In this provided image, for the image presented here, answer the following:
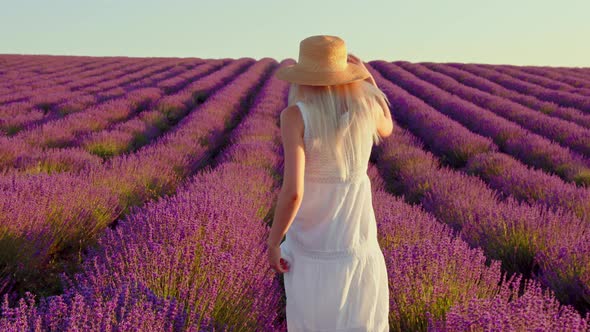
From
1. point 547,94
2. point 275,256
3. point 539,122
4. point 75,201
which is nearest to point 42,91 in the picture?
point 75,201

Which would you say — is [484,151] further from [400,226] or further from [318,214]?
[318,214]

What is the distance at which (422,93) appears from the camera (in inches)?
535

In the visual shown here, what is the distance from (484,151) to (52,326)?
6.51 metres

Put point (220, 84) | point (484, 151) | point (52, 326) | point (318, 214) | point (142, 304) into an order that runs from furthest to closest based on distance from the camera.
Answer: point (220, 84)
point (484, 151)
point (318, 214)
point (142, 304)
point (52, 326)

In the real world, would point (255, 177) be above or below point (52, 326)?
below

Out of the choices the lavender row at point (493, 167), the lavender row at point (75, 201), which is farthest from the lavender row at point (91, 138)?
the lavender row at point (493, 167)

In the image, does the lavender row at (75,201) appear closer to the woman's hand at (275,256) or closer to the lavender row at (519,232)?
the woman's hand at (275,256)

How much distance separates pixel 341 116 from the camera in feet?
5.60

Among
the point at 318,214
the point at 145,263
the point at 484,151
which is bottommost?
the point at 484,151

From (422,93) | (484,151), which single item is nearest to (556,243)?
(484,151)

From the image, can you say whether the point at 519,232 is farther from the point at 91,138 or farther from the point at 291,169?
the point at 91,138

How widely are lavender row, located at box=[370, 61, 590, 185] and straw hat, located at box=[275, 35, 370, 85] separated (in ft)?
13.5

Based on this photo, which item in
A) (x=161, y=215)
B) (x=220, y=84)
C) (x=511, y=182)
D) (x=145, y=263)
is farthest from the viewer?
(x=220, y=84)

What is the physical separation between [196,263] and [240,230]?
1.26ft
